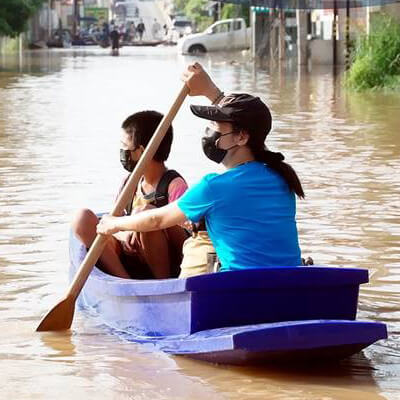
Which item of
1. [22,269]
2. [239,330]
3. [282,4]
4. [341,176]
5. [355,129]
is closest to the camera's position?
[239,330]

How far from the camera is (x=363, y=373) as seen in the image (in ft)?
20.5

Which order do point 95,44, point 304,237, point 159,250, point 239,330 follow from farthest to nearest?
point 95,44, point 304,237, point 159,250, point 239,330

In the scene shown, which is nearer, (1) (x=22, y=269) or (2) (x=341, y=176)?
(1) (x=22, y=269)

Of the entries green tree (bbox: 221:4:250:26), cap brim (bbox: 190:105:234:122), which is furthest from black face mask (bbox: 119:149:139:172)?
green tree (bbox: 221:4:250:26)

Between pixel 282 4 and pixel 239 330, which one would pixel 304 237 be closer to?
pixel 239 330

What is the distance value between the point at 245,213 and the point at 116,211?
0.87 metres

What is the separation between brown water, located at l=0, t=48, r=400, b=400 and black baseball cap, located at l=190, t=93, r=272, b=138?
1074 millimetres

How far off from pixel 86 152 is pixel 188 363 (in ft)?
31.9

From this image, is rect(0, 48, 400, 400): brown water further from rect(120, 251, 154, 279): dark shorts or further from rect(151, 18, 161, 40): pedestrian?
rect(151, 18, 161, 40): pedestrian

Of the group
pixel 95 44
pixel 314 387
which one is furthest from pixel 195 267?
pixel 95 44

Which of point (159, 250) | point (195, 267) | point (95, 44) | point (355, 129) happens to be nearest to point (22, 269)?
point (159, 250)

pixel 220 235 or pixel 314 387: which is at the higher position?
pixel 220 235

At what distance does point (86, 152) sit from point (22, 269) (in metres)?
7.22

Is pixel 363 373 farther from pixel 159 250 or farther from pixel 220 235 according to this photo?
pixel 159 250
